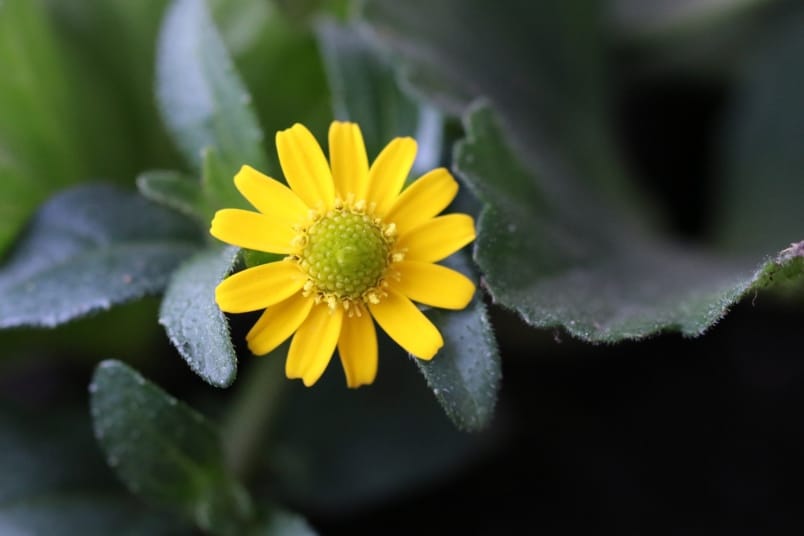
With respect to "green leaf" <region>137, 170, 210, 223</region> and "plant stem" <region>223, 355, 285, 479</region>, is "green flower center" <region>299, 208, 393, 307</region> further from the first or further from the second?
"plant stem" <region>223, 355, 285, 479</region>

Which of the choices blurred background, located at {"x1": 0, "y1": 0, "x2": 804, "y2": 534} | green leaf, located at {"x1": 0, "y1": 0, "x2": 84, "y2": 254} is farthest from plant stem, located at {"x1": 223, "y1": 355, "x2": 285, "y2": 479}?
green leaf, located at {"x1": 0, "y1": 0, "x2": 84, "y2": 254}

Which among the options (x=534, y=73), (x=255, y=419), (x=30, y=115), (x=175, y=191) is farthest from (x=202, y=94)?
(x=534, y=73)

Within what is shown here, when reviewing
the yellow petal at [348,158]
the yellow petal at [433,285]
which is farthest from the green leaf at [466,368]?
the yellow petal at [348,158]

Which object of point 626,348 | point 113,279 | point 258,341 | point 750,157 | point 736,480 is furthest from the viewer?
point 750,157

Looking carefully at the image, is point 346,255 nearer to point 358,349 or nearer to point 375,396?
point 358,349

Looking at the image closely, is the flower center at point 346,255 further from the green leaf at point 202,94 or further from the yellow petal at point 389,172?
the green leaf at point 202,94

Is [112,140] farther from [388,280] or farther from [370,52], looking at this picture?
[388,280]

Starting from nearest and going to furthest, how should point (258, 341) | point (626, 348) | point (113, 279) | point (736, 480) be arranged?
1. point (258, 341)
2. point (113, 279)
3. point (736, 480)
4. point (626, 348)

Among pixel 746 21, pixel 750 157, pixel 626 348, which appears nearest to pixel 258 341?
pixel 626 348
